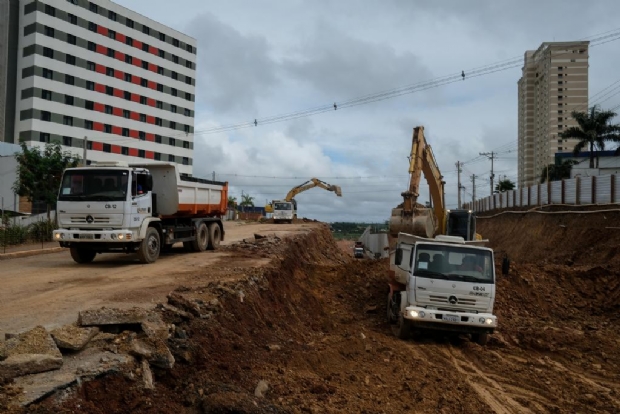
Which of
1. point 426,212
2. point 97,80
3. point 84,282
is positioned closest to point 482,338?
point 426,212

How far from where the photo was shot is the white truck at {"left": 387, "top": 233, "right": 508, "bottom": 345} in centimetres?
1214

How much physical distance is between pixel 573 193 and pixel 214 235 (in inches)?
896

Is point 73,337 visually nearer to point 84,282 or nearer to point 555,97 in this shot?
point 84,282

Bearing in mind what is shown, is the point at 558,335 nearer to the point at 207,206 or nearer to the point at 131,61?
the point at 207,206

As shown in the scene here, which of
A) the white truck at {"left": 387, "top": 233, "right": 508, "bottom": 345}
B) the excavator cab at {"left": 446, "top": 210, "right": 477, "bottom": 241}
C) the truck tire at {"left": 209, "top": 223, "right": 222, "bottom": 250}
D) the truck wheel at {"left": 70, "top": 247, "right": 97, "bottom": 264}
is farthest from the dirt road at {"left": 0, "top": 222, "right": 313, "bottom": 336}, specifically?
the excavator cab at {"left": 446, "top": 210, "right": 477, "bottom": 241}

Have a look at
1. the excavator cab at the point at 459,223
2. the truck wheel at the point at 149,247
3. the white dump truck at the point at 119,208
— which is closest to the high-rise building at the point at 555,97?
the excavator cab at the point at 459,223

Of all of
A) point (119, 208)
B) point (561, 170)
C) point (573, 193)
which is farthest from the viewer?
point (561, 170)

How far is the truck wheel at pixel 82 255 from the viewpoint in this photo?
1619cm

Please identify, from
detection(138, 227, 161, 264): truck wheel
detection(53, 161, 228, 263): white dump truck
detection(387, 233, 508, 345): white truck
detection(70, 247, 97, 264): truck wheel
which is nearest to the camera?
detection(387, 233, 508, 345): white truck

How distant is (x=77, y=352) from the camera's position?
6.57 m

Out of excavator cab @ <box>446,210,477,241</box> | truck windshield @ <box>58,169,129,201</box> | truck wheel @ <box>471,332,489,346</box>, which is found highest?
truck windshield @ <box>58,169,129,201</box>

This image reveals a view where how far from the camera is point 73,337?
6.68 m

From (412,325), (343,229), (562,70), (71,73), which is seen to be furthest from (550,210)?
(562,70)

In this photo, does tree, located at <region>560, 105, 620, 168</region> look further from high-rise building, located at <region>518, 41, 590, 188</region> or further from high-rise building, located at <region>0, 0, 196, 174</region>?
high-rise building, located at <region>518, 41, 590, 188</region>
